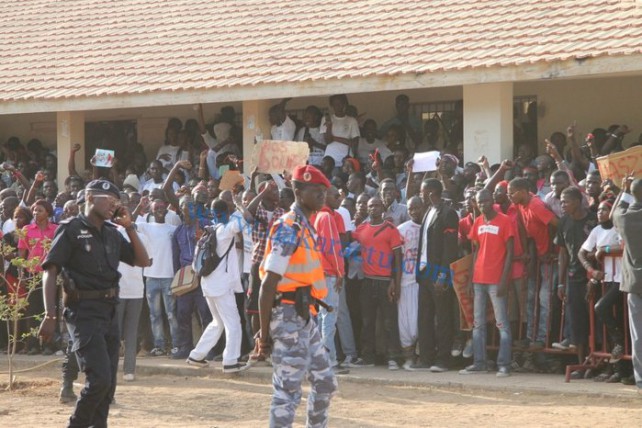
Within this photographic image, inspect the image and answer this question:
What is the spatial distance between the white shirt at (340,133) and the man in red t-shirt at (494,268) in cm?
415

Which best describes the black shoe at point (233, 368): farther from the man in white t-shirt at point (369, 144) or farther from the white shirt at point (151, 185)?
the man in white t-shirt at point (369, 144)

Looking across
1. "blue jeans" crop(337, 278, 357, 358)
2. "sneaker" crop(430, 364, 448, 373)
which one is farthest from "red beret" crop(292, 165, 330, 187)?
"blue jeans" crop(337, 278, 357, 358)

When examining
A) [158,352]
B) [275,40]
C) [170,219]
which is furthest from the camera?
[275,40]

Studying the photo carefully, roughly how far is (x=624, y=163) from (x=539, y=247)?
1283mm

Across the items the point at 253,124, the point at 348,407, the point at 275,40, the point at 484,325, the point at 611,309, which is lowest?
the point at 348,407

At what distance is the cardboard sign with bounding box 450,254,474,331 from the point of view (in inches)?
464

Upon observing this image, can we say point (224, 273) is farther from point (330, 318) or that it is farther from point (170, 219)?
point (170, 219)

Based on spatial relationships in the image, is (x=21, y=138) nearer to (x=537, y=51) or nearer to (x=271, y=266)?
(x=537, y=51)

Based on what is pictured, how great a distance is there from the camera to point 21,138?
20.4 m

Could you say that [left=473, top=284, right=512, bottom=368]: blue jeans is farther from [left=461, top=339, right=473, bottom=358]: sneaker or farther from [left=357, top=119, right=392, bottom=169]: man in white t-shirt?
[left=357, top=119, right=392, bottom=169]: man in white t-shirt

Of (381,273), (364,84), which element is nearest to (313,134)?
(364,84)

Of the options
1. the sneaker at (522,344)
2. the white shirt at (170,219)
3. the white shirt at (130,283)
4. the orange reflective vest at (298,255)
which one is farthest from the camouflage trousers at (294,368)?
the white shirt at (170,219)

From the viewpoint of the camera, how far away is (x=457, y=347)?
484 inches

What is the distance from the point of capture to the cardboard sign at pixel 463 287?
38.7 ft
